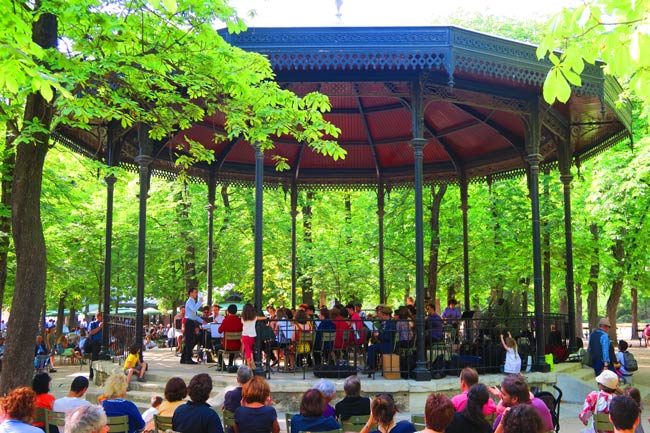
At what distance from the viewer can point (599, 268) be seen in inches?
990

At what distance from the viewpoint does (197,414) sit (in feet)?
19.7

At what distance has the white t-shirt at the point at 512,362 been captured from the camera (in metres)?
12.3

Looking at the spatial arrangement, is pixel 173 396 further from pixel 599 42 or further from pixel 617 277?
pixel 617 277

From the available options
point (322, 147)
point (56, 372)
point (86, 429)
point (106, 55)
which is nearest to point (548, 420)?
point (86, 429)

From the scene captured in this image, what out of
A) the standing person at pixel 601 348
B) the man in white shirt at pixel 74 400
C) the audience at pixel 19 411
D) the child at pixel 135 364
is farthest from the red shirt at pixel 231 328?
the audience at pixel 19 411

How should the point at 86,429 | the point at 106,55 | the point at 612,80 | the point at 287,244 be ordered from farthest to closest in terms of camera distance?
1. the point at 287,244
2. the point at 612,80
3. the point at 106,55
4. the point at 86,429

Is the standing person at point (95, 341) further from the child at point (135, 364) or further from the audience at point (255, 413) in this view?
the audience at point (255, 413)

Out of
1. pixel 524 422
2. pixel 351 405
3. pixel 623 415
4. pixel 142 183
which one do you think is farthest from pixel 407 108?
pixel 524 422

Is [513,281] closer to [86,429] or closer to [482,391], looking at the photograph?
[482,391]

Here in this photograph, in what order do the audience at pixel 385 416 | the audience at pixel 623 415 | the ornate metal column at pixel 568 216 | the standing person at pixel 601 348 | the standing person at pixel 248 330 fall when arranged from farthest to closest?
the ornate metal column at pixel 568 216 → the standing person at pixel 601 348 → the standing person at pixel 248 330 → the audience at pixel 385 416 → the audience at pixel 623 415

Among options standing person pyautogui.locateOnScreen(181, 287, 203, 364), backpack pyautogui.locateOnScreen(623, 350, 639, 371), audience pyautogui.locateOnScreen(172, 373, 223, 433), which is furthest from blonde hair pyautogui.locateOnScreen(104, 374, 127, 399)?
backpack pyautogui.locateOnScreen(623, 350, 639, 371)

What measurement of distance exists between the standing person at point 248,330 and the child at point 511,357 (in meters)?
4.71

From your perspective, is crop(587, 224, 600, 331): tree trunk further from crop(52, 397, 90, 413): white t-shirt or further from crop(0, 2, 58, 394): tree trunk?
crop(52, 397, 90, 413): white t-shirt

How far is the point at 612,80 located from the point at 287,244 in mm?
18341
